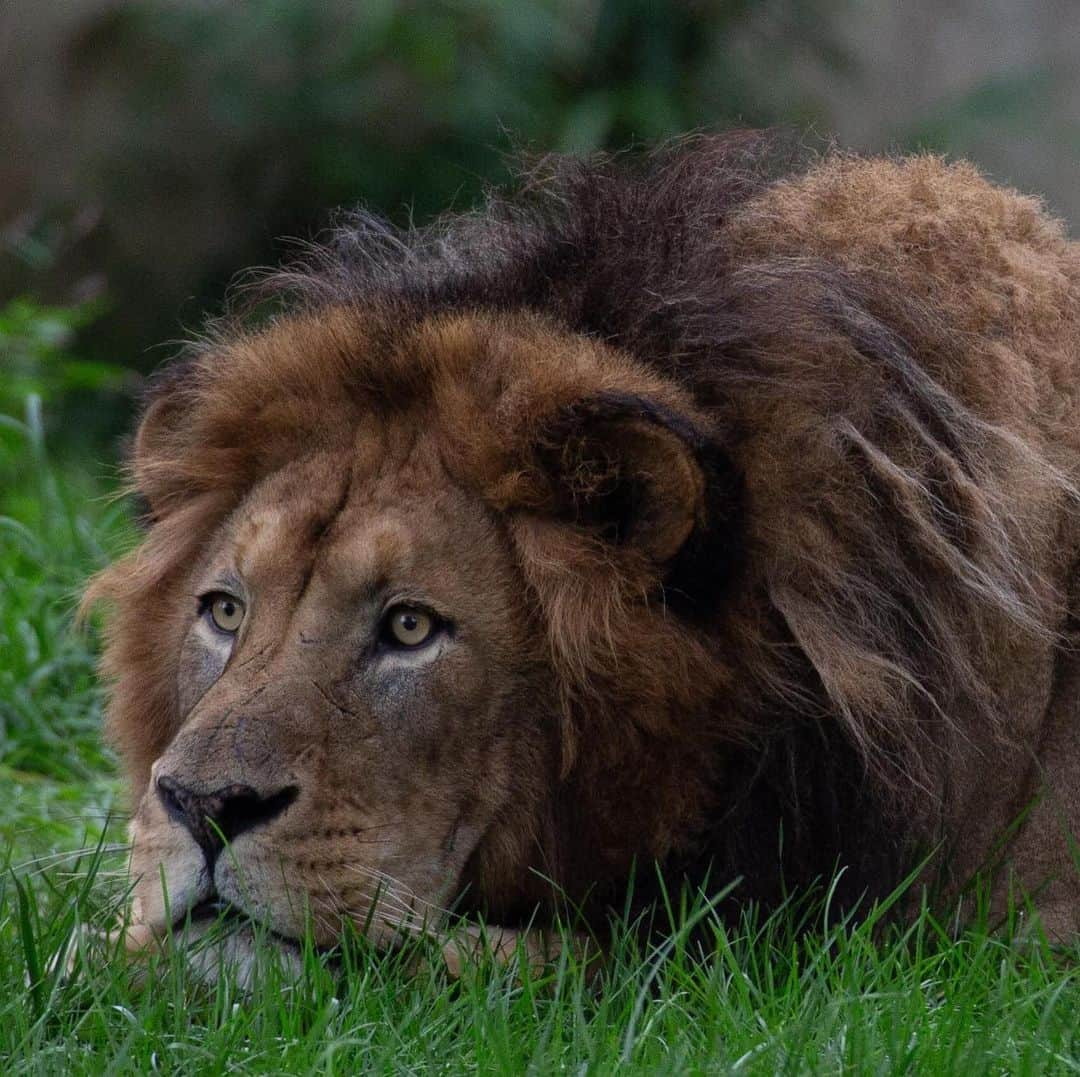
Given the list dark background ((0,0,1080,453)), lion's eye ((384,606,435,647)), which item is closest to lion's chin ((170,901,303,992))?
lion's eye ((384,606,435,647))

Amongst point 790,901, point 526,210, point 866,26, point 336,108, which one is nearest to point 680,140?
point 526,210

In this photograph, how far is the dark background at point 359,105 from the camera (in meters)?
9.23

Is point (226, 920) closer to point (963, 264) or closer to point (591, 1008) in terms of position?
point (591, 1008)

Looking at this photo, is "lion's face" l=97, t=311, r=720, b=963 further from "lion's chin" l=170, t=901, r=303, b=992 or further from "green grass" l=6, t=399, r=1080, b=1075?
"green grass" l=6, t=399, r=1080, b=1075

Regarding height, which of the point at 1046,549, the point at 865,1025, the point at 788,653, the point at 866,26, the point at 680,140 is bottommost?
the point at 865,1025

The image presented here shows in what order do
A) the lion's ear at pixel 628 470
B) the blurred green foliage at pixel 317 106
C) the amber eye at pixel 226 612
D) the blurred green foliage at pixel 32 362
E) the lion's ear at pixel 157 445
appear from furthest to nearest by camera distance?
the blurred green foliage at pixel 317 106
the blurred green foliage at pixel 32 362
the lion's ear at pixel 157 445
the amber eye at pixel 226 612
the lion's ear at pixel 628 470

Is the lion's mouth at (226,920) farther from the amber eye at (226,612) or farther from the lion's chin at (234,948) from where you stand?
the amber eye at (226,612)

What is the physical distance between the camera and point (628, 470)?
2926 mm

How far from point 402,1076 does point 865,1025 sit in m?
0.61

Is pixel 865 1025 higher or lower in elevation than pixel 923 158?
lower

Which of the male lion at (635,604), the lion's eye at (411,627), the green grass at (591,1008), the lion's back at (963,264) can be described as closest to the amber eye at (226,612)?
the male lion at (635,604)

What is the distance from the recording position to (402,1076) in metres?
2.44

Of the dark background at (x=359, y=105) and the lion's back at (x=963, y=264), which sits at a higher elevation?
the dark background at (x=359, y=105)

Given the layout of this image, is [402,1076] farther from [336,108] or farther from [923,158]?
[336,108]
